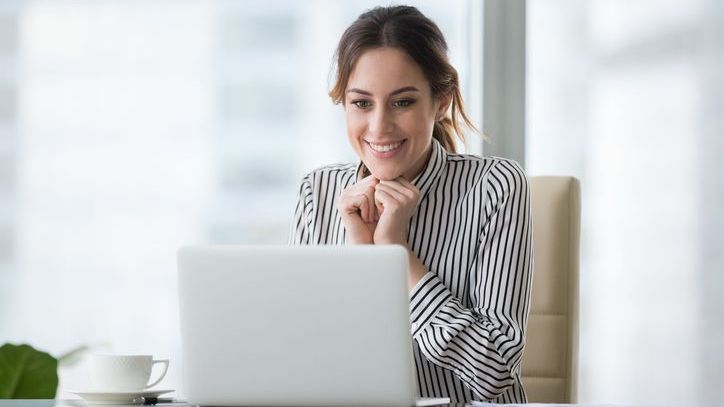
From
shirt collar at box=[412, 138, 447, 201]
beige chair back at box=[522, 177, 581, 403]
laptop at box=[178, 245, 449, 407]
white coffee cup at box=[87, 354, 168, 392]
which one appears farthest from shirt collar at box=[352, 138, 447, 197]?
laptop at box=[178, 245, 449, 407]

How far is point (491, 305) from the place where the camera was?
1759 mm

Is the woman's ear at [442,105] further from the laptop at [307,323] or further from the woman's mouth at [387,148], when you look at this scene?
the laptop at [307,323]

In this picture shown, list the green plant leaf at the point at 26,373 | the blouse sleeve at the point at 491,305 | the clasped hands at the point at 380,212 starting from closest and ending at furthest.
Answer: the green plant leaf at the point at 26,373 → the blouse sleeve at the point at 491,305 → the clasped hands at the point at 380,212

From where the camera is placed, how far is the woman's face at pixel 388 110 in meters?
1.85

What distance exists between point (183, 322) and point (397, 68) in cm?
89

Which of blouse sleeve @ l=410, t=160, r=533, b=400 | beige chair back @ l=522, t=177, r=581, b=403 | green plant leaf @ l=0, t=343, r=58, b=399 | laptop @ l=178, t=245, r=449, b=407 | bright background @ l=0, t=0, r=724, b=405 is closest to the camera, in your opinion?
laptop @ l=178, t=245, r=449, b=407

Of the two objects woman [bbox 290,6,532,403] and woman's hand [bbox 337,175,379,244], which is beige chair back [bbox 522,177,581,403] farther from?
woman's hand [bbox 337,175,379,244]

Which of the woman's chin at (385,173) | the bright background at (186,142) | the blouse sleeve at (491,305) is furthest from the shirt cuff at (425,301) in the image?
→ the bright background at (186,142)

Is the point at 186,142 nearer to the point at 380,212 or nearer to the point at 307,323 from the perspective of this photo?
the point at 380,212

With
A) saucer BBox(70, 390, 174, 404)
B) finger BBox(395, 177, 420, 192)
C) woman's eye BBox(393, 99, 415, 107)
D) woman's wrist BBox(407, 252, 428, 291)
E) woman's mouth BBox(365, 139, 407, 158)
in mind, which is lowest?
saucer BBox(70, 390, 174, 404)

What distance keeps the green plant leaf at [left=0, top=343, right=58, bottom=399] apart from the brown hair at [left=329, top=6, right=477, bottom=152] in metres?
0.87

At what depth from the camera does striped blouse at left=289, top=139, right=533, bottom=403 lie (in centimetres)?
168

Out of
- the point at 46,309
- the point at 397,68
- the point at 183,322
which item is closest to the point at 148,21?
the point at 46,309

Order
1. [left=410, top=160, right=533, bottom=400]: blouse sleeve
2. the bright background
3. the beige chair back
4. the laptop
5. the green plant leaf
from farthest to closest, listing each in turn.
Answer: the bright background < the beige chair back < [left=410, top=160, right=533, bottom=400]: blouse sleeve < the green plant leaf < the laptop
